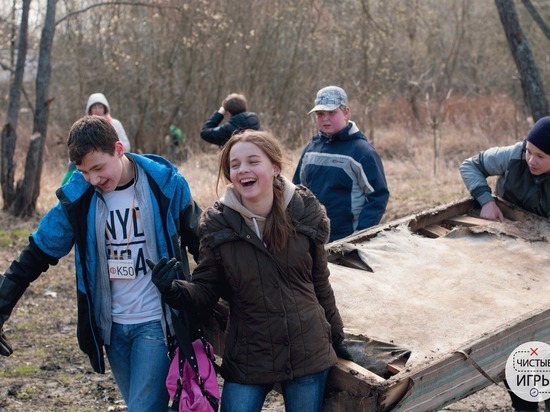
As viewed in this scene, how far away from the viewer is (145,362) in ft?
10.3

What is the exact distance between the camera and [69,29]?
17.1 metres

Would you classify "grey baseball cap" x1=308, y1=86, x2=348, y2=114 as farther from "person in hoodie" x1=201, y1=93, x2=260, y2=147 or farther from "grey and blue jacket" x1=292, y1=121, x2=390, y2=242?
"person in hoodie" x1=201, y1=93, x2=260, y2=147

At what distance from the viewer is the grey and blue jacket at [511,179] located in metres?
4.67

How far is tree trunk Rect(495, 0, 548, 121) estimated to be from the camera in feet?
29.6

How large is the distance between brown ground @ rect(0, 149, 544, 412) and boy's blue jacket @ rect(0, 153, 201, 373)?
196cm

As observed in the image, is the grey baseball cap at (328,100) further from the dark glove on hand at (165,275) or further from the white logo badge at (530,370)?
the dark glove on hand at (165,275)

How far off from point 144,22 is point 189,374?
595 inches

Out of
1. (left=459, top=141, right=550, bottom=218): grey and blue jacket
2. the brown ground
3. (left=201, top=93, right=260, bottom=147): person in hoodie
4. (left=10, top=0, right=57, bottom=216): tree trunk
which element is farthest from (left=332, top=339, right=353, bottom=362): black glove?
(left=10, top=0, right=57, bottom=216): tree trunk

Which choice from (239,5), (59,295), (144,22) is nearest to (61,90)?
(144,22)

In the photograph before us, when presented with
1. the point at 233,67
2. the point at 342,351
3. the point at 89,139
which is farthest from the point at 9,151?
the point at 342,351

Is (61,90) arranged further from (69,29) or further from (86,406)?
(86,406)

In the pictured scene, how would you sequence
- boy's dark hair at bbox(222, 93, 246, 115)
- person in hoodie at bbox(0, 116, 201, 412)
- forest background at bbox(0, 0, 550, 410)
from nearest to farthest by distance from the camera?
person in hoodie at bbox(0, 116, 201, 412) → boy's dark hair at bbox(222, 93, 246, 115) → forest background at bbox(0, 0, 550, 410)

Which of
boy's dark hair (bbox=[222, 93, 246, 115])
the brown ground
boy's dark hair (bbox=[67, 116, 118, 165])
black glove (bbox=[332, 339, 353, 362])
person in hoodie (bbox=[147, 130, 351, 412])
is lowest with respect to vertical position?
the brown ground

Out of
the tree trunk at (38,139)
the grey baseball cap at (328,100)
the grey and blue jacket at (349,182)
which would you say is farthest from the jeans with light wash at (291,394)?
the tree trunk at (38,139)
